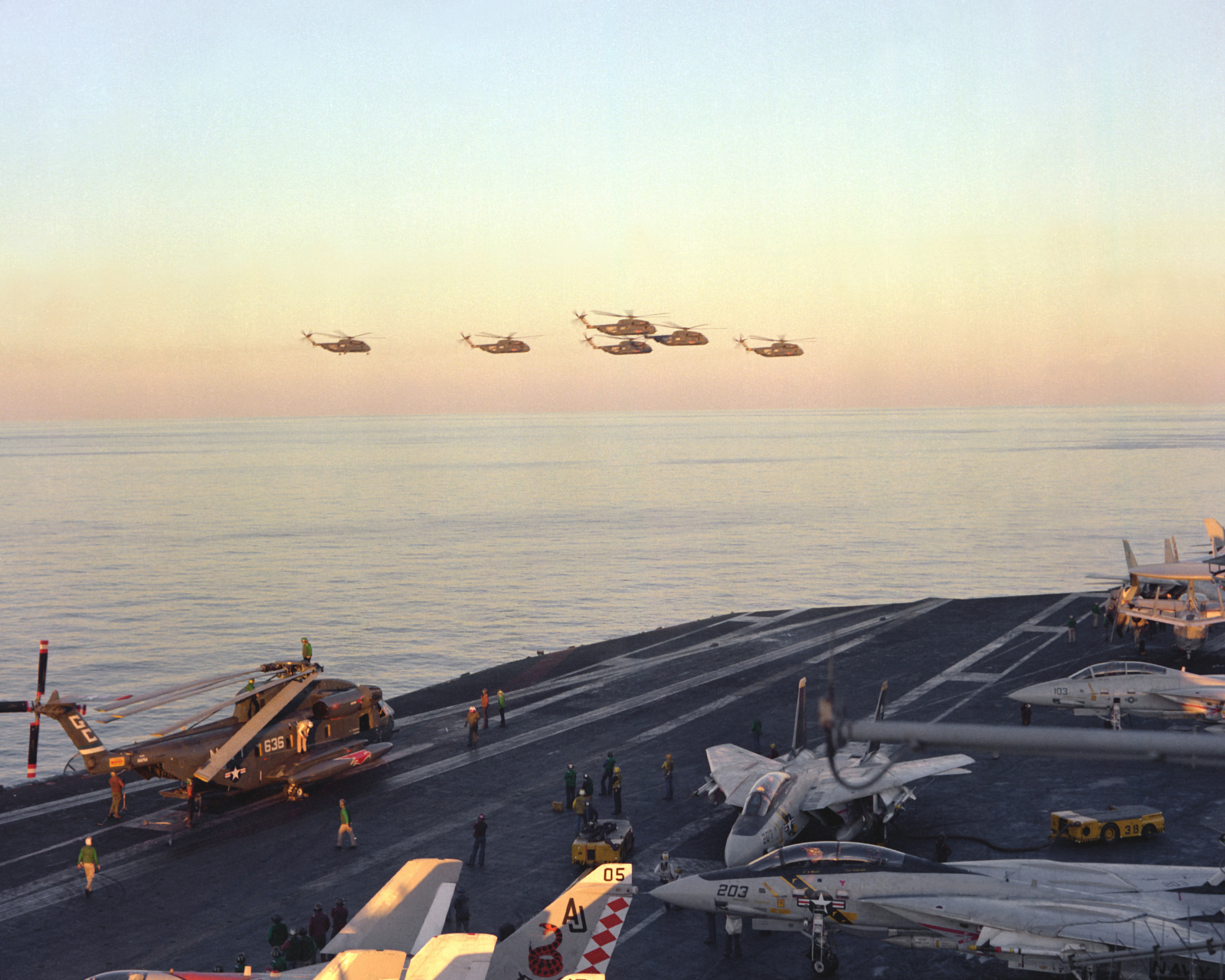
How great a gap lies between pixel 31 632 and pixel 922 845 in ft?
237

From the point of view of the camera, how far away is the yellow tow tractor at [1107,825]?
28.6 metres

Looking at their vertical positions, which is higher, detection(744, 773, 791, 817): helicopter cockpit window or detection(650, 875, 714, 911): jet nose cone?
detection(744, 773, 791, 817): helicopter cockpit window

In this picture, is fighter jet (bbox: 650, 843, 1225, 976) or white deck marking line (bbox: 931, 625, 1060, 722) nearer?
fighter jet (bbox: 650, 843, 1225, 976)

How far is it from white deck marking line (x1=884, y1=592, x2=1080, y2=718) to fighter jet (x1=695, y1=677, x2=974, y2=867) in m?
9.20

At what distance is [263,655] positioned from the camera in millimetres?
72500

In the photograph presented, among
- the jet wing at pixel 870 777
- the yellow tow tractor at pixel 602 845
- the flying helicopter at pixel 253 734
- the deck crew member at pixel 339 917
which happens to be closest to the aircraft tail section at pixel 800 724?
the jet wing at pixel 870 777

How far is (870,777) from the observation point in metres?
27.2

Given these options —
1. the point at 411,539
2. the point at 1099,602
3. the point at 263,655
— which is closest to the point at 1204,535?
the point at 1099,602

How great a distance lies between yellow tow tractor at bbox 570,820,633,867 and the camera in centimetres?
2862

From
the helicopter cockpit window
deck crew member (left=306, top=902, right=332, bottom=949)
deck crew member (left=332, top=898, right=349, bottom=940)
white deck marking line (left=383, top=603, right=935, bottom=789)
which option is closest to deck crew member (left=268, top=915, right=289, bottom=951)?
deck crew member (left=306, top=902, right=332, bottom=949)

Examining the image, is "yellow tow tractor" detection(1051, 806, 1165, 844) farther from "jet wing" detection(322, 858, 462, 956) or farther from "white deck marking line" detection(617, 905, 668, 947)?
"jet wing" detection(322, 858, 462, 956)

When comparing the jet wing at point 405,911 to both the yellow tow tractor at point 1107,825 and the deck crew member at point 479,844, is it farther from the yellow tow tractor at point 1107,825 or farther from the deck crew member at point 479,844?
the yellow tow tractor at point 1107,825

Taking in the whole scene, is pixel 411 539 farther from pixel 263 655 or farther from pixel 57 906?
pixel 57 906

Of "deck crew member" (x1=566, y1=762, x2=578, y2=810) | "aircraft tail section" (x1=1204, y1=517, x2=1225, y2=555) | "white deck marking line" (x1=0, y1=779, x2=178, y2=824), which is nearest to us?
"deck crew member" (x1=566, y1=762, x2=578, y2=810)
